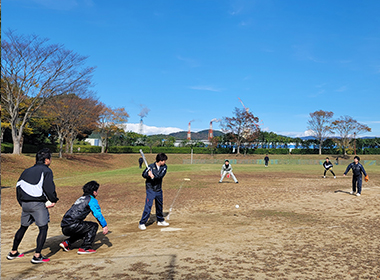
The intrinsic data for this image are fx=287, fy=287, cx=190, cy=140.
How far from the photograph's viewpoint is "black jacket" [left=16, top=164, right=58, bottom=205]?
5223 millimetres

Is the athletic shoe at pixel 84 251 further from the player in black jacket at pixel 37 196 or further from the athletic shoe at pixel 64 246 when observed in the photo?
the player in black jacket at pixel 37 196

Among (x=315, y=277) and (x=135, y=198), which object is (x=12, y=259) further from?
(x=135, y=198)

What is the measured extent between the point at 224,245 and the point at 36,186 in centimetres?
400

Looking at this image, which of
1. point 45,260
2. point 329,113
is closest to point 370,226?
point 45,260

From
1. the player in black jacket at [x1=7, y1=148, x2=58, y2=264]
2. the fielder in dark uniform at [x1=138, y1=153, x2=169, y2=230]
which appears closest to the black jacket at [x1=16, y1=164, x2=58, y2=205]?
the player in black jacket at [x1=7, y1=148, x2=58, y2=264]

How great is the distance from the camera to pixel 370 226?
8.07 meters

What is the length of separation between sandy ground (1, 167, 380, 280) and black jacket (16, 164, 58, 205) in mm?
1204

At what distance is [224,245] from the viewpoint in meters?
6.30

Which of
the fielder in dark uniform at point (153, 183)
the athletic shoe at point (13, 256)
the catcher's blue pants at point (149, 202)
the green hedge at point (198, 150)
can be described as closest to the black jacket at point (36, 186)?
the athletic shoe at point (13, 256)

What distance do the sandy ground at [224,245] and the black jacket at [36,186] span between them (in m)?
1.20

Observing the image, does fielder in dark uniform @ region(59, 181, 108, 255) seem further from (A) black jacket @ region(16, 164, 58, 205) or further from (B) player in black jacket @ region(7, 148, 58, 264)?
(A) black jacket @ region(16, 164, 58, 205)

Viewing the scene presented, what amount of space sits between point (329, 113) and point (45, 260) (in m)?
72.9

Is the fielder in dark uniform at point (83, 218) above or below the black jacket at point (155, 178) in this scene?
below

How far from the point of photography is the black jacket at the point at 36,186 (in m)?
5.22
